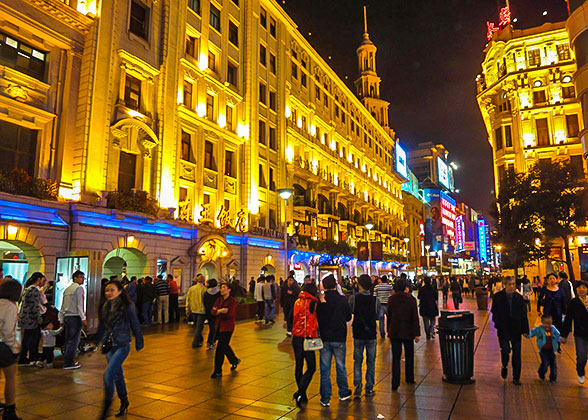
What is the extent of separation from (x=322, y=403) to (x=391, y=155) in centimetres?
6589

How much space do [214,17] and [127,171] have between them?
1382 cm

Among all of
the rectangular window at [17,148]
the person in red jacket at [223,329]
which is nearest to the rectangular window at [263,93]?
the rectangular window at [17,148]

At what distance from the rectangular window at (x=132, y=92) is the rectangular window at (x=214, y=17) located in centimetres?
895

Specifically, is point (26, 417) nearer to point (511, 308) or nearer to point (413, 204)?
point (511, 308)

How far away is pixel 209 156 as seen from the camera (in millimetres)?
27438

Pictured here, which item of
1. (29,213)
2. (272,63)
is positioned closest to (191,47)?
(272,63)

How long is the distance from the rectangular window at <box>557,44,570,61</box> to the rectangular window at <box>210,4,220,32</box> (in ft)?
114

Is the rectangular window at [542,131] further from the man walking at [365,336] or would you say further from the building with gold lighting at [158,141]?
the man walking at [365,336]

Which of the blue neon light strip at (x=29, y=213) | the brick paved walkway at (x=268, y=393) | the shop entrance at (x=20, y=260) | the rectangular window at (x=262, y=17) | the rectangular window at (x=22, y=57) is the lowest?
the brick paved walkway at (x=268, y=393)

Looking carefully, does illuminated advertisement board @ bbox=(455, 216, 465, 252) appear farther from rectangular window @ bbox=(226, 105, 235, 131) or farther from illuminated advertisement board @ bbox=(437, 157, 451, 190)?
rectangular window @ bbox=(226, 105, 235, 131)

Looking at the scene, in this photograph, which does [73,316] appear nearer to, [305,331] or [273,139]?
[305,331]

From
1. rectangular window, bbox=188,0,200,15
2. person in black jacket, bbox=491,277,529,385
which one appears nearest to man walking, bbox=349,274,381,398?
person in black jacket, bbox=491,277,529,385

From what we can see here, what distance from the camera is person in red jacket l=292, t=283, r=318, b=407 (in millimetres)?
6352

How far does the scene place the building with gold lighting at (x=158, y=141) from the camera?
16875 mm
